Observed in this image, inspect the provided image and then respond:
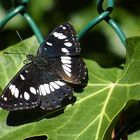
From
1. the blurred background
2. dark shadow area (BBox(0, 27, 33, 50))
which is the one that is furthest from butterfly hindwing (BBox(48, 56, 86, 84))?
dark shadow area (BBox(0, 27, 33, 50))

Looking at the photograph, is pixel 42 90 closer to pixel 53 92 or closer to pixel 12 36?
pixel 53 92

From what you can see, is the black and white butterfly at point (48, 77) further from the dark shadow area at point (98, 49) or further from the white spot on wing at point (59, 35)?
the dark shadow area at point (98, 49)

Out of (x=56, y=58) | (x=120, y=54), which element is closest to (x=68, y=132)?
(x=56, y=58)

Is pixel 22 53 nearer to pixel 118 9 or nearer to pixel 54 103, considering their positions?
pixel 54 103

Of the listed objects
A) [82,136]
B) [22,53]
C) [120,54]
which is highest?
[22,53]

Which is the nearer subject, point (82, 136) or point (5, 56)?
point (82, 136)

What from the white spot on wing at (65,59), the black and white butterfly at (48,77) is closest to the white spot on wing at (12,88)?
the black and white butterfly at (48,77)
